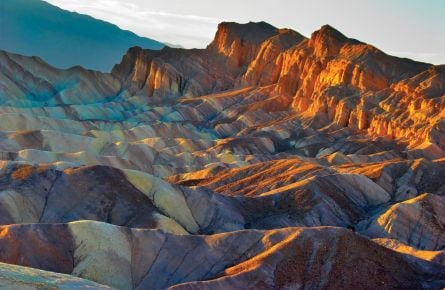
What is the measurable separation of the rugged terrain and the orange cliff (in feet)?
1.14

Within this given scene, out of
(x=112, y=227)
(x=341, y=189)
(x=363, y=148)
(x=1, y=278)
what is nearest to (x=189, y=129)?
(x=363, y=148)

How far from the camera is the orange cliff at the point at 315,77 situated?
355 feet

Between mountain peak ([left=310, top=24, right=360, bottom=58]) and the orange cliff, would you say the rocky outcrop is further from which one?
mountain peak ([left=310, top=24, right=360, bottom=58])

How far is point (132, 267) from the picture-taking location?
130 feet

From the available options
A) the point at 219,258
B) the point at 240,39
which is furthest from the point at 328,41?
the point at 219,258

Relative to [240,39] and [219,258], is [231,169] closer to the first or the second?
[219,258]

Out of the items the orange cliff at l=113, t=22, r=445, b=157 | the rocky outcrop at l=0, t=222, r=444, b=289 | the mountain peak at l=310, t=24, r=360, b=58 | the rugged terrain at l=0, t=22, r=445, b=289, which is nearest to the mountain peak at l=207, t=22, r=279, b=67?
the orange cliff at l=113, t=22, r=445, b=157

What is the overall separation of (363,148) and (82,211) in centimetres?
5828

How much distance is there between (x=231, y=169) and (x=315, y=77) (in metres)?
58.5

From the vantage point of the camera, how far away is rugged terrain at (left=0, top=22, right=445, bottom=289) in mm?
38656

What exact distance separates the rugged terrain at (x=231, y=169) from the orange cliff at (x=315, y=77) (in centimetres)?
35

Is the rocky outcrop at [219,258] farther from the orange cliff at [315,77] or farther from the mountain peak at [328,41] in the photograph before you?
the mountain peak at [328,41]

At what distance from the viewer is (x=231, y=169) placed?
81.2 metres

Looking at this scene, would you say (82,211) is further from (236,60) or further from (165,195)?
(236,60)
